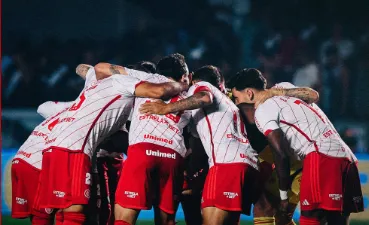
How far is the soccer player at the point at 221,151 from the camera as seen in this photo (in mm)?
6828

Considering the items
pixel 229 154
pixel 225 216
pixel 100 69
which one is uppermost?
pixel 100 69

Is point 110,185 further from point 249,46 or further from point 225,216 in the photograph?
point 249,46

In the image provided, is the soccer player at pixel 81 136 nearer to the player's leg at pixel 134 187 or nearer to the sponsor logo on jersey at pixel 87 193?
the sponsor logo on jersey at pixel 87 193

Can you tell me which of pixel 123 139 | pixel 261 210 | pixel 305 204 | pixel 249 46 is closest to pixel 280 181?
pixel 305 204

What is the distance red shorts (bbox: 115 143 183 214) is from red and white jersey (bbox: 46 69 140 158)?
0.31 m

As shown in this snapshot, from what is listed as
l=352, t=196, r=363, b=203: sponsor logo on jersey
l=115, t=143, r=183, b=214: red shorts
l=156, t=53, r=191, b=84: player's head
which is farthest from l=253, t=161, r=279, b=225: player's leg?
l=156, t=53, r=191, b=84: player's head

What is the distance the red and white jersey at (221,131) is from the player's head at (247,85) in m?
0.38

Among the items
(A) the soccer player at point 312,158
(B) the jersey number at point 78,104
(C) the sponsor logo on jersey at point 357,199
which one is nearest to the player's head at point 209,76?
(A) the soccer player at point 312,158

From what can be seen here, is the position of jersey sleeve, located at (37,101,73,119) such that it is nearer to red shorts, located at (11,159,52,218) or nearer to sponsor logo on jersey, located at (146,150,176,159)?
red shorts, located at (11,159,52,218)

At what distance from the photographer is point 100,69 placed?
24.6 feet

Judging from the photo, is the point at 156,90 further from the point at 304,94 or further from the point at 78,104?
the point at 304,94

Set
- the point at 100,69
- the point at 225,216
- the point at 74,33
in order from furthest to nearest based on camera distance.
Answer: the point at 74,33, the point at 100,69, the point at 225,216

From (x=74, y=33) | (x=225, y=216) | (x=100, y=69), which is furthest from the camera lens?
(x=74, y=33)

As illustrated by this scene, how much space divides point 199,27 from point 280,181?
217 inches
